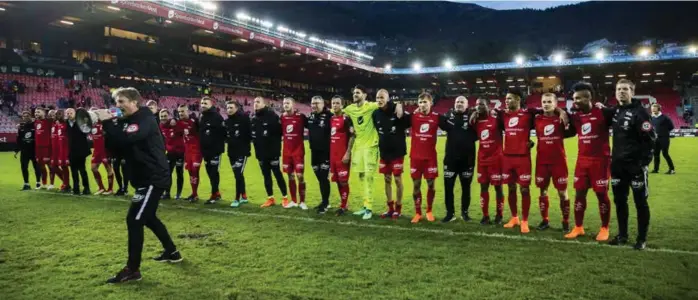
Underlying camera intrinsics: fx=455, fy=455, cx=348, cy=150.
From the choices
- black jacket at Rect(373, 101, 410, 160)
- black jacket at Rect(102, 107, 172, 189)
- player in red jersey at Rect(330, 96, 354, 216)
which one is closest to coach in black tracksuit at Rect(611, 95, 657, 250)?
black jacket at Rect(373, 101, 410, 160)

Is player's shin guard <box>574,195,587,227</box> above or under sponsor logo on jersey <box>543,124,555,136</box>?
under

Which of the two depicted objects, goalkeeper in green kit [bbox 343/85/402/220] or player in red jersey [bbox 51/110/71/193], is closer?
goalkeeper in green kit [bbox 343/85/402/220]

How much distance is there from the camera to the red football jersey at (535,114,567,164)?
21.4ft

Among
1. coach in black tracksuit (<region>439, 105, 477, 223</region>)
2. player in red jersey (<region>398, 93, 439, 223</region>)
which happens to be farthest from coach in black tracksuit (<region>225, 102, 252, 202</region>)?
coach in black tracksuit (<region>439, 105, 477, 223</region>)

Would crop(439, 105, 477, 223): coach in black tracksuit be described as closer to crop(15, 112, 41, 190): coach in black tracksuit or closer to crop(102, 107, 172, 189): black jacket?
crop(102, 107, 172, 189): black jacket

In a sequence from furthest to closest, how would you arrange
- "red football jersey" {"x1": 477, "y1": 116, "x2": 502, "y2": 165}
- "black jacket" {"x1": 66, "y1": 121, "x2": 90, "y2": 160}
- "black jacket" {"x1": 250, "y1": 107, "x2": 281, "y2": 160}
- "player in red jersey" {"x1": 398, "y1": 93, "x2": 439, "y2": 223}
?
"black jacket" {"x1": 66, "y1": 121, "x2": 90, "y2": 160} → "black jacket" {"x1": 250, "y1": 107, "x2": 281, "y2": 160} → "player in red jersey" {"x1": 398, "y1": 93, "x2": 439, "y2": 223} → "red football jersey" {"x1": 477, "y1": 116, "x2": 502, "y2": 165}

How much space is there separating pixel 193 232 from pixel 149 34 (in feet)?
134

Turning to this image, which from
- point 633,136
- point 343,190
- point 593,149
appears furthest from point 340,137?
point 633,136

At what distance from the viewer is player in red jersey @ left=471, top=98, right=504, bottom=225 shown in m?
7.11

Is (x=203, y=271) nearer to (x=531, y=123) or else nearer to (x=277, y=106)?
(x=531, y=123)

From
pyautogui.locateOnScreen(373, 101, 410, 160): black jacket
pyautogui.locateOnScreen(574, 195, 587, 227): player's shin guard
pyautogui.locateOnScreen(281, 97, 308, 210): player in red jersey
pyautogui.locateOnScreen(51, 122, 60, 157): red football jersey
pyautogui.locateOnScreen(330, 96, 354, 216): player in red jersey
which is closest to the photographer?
pyautogui.locateOnScreen(574, 195, 587, 227): player's shin guard

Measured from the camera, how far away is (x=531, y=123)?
6824 mm

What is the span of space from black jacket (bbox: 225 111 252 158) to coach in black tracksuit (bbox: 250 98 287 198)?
357 mm

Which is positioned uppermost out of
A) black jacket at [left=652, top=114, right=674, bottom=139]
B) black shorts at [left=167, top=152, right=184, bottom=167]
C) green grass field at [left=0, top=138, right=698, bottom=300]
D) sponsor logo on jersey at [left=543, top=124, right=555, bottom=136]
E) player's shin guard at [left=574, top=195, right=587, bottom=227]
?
black jacket at [left=652, top=114, right=674, bottom=139]
